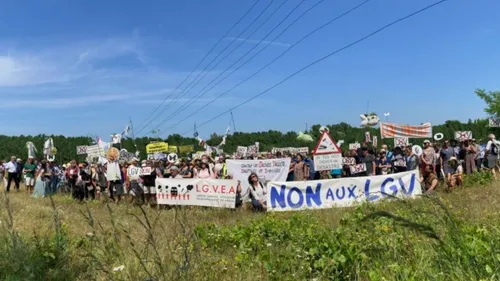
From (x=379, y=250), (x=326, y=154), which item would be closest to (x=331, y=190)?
(x=326, y=154)

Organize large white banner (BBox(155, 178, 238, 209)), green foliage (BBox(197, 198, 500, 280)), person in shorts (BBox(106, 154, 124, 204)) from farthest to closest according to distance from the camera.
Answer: person in shorts (BBox(106, 154, 124, 204))
large white banner (BBox(155, 178, 238, 209))
green foliage (BBox(197, 198, 500, 280))

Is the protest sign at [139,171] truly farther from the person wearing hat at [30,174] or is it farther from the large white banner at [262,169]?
the person wearing hat at [30,174]

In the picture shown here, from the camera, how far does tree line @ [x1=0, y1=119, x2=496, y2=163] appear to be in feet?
219

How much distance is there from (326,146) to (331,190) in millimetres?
1592

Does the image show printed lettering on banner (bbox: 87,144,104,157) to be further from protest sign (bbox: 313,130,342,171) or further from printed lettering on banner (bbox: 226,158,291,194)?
protest sign (bbox: 313,130,342,171)

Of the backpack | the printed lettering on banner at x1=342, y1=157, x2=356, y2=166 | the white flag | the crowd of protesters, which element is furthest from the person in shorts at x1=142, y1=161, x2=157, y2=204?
the white flag

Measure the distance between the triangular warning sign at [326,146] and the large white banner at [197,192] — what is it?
10.3 ft

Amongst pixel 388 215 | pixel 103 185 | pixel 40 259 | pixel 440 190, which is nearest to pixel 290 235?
pixel 40 259

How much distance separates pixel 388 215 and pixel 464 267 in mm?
1429

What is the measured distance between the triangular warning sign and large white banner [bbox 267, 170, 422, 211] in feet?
3.70

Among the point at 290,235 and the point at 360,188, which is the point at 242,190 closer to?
the point at 360,188

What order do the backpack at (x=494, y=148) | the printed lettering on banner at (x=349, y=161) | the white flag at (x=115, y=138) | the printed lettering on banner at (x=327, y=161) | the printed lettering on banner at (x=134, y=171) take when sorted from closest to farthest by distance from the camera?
the printed lettering on banner at (x=327, y=161) → the backpack at (x=494, y=148) → the printed lettering on banner at (x=134, y=171) → the printed lettering on banner at (x=349, y=161) → the white flag at (x=115, y=138)

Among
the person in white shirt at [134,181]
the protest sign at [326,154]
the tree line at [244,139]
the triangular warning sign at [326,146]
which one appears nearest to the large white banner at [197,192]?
the person in white shirt at [134,181]

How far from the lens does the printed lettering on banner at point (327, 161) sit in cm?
1593
